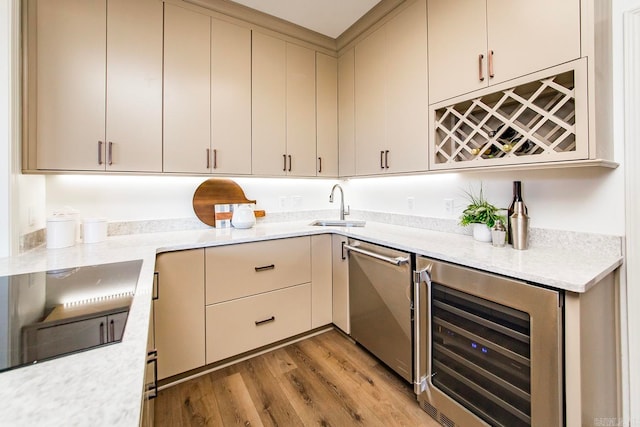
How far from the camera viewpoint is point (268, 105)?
2346 millimetres

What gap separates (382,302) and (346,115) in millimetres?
1717

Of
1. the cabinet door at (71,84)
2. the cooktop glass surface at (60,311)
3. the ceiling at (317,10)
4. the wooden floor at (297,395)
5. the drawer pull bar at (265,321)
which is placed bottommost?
the wooden floor at (297,395)

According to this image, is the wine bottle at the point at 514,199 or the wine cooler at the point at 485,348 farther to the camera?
the wine bottle at the point at 514,199

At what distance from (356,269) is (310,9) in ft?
6.72

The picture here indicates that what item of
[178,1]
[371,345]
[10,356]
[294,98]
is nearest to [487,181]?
[371,345]

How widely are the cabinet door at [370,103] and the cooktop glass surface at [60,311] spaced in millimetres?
1818

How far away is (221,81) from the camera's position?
212 cm

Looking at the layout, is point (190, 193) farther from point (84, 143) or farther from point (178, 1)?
point (178, 1)

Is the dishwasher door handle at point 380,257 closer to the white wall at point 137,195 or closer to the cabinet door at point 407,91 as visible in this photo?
the cabinet door at point 407,91

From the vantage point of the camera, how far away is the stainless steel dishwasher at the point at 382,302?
1637mm

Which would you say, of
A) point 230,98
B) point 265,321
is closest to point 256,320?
point 265,321

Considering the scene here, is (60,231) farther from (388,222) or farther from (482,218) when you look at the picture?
(482,218)

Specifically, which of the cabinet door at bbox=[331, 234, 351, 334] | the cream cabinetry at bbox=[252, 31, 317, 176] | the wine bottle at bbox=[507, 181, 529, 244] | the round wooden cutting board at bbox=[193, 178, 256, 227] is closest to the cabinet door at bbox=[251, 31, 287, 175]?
the cream cabinetry at bbox=[252, 31, 317, 176]

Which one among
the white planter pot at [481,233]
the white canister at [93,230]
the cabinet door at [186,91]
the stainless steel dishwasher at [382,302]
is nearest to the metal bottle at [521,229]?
the white planter pot at [481,233]
